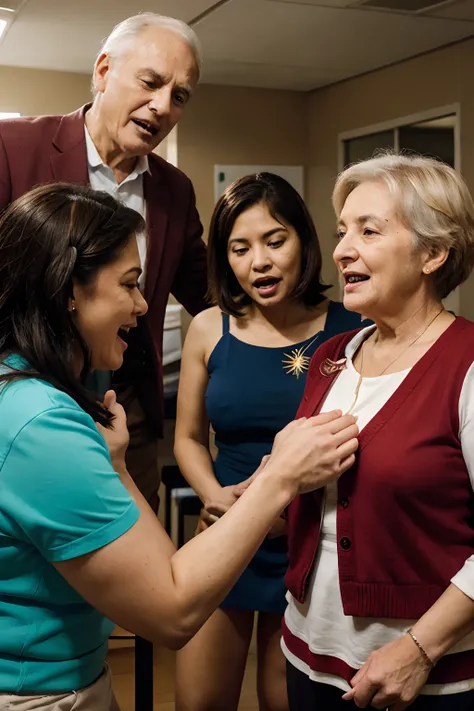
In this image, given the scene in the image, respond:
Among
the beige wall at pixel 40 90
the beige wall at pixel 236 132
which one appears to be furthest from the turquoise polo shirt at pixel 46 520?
the beige wall at pixel 236 132

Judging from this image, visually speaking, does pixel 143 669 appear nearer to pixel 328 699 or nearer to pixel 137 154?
pixel 328 699

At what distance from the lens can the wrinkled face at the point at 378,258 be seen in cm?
162

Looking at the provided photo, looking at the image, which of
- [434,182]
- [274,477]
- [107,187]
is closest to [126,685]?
[107,187]

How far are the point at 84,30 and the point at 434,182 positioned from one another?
3294 mm

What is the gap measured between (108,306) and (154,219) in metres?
1.00

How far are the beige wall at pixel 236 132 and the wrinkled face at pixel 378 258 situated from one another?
4239 mm

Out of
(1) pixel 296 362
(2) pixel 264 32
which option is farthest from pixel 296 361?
(2) pixel 264 32

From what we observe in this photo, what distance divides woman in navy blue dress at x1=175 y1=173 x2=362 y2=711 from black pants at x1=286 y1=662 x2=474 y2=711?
0.39 m

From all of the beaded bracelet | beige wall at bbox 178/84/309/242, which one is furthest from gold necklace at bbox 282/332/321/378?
beige wall at bbox 178/84/309/242

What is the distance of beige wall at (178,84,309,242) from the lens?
5836 millimetres

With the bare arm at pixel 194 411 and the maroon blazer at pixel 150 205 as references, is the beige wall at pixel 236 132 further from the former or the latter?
the bare arm at pixel 194 411

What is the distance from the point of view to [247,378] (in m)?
2.11

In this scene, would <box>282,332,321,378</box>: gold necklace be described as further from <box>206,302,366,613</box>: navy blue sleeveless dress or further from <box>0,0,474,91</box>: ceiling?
<box>0,0,474,91</box>: ceiling

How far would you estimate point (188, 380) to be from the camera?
224cm
